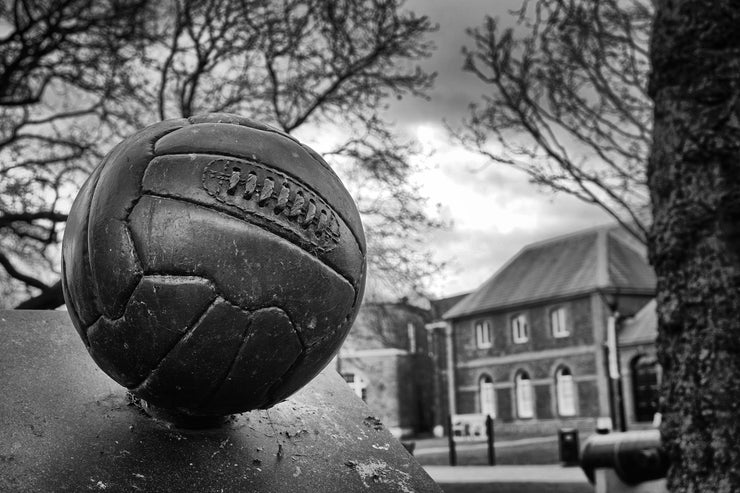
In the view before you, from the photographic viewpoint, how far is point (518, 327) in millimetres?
39781

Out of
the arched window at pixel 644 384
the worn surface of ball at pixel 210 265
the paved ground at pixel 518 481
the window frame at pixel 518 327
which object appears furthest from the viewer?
the window frame at pixel 518 327

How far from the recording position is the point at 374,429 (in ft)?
12.8

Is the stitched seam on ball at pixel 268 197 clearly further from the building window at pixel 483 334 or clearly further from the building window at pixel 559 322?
the building window at pixel 483 334

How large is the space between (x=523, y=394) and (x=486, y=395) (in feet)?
8.89

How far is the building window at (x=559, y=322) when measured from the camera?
37000 millimetres

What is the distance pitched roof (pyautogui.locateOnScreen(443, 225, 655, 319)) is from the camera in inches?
1420

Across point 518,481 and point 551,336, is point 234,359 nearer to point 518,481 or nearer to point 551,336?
point 518,481

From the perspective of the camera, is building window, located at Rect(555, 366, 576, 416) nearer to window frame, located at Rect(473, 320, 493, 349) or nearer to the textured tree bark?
window frame, located at Rect(473, 320, 493, 349)

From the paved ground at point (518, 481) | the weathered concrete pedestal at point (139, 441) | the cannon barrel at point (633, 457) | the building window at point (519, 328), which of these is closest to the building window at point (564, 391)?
the building window at point (519, 328)

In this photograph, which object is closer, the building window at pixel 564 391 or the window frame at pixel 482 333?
the building window at pixel 564 391

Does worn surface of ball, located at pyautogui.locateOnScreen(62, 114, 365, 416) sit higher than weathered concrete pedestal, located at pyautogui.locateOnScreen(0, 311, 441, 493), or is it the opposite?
worn surface of ball, located at pyautogui.locateOnScreen(62, 114, 365, 416)

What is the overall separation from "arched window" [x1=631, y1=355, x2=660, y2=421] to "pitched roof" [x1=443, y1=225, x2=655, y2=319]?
3.80m

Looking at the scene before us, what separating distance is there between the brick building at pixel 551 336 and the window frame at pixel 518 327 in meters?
0.05

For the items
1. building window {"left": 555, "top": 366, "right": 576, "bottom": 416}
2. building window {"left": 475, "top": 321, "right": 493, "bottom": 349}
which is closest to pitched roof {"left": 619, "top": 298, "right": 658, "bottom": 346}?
building window {"left": 555, "top": 366, "right": 576, "bottom": 416}
